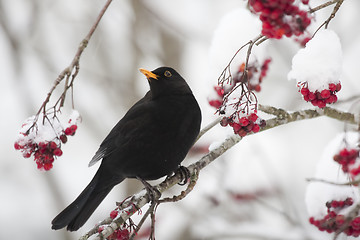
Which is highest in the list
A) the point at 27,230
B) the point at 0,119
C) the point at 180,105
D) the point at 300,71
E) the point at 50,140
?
the point at 0,119

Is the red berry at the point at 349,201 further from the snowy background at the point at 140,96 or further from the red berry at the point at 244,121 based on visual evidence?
the snowy background at the point at 140,96

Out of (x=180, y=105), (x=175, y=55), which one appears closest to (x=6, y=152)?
(x=175, y=55)

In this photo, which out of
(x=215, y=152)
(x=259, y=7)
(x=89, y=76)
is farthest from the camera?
(x=89, y=76)

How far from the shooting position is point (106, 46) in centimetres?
884

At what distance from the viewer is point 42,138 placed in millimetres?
2512

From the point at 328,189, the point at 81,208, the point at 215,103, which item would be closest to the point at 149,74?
the point at 215,103

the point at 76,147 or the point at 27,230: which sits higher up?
the point at 76,147

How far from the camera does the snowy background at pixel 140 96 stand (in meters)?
5.99

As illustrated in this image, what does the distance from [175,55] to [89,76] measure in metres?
1.73

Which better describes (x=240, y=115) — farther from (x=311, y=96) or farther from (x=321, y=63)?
(x=321, y=63)

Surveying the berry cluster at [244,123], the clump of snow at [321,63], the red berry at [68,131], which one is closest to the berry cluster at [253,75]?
the berry cluster at [244,123]

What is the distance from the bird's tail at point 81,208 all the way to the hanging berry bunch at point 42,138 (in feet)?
3.23

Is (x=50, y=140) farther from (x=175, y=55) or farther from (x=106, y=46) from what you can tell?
(x=106, y=46)

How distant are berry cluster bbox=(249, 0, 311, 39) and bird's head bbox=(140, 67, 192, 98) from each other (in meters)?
1.74
